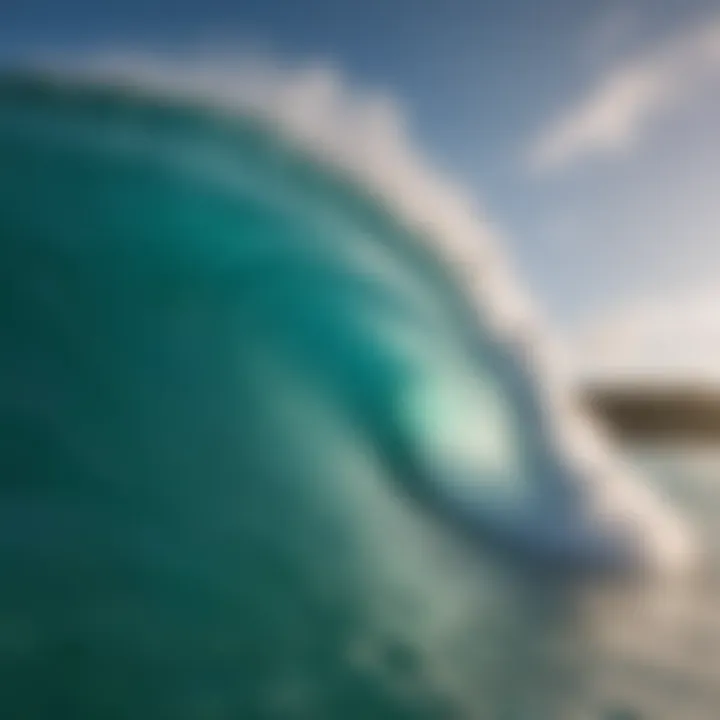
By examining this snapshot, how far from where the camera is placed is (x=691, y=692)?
2.39 meters

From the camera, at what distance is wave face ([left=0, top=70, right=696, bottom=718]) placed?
92.4 inches

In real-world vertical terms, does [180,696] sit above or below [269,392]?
below

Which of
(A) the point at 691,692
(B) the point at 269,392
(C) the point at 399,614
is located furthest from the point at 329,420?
(A) the point at 691,692

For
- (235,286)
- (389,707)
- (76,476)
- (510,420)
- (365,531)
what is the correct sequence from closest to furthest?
(389,707), (76,476), (365,531), (235,286), (510,420)

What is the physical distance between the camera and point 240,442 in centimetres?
302

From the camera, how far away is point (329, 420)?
133 inches

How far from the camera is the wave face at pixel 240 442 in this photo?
7.70ft

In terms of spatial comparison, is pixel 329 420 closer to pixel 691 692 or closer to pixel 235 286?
pixel 235 286

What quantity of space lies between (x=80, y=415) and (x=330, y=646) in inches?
49.5

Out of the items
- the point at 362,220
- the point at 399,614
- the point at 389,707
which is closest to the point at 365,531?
the point at 399,614

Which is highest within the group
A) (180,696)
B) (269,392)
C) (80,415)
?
(269,392)

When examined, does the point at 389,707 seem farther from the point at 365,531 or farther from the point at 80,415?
the point at 80,415

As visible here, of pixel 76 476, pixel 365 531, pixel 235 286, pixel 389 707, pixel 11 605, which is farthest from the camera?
pixel 235 286

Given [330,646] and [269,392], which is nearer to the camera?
[330,646]
